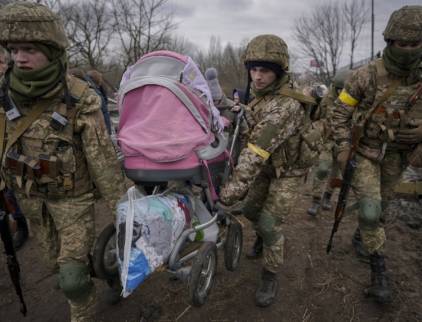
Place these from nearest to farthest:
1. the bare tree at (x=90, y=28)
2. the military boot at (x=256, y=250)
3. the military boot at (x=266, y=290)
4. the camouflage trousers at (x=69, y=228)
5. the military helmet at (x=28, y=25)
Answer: the military helmet at (x=28, y=25) → the camouflage trousers at (x=69, y=228) → the military boot at (x=266, y=290) → the military boot at (x=256, y=250) → the bare tree at (x=90, y=28)

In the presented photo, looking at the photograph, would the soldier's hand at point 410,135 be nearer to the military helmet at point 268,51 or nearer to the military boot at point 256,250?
the military helmet at point 268,51

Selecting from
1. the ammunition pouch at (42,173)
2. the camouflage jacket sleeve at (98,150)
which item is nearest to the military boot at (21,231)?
the ammunition pouch at (42,173)

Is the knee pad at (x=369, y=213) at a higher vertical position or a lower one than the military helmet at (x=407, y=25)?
lower

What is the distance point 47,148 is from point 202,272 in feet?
4.66

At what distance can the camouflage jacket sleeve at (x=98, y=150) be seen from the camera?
7.29 feet

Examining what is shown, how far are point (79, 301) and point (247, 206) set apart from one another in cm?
176

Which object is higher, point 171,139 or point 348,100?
point 348,100

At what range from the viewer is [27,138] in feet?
7.17

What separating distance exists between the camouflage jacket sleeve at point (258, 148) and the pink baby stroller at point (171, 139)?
0.16 metres

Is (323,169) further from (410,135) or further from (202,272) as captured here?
(202,272)

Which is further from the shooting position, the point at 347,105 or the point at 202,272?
the point at 347,105

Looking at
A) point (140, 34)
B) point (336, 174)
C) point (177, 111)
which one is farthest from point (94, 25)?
point (177, 111)

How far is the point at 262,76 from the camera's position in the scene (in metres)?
2.67

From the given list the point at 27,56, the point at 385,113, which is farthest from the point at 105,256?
the point at 385,113
